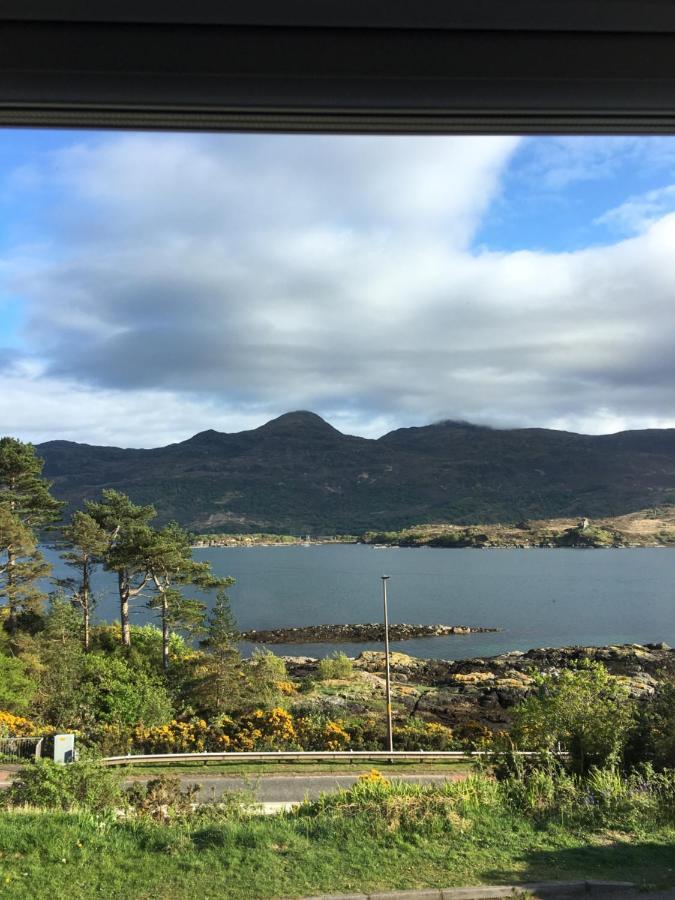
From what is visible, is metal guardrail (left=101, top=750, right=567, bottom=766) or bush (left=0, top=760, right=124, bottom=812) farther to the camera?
metal guardrail (left=101, top=750, right=567, bottom=766)

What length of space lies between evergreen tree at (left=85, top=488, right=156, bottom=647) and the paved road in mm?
6569

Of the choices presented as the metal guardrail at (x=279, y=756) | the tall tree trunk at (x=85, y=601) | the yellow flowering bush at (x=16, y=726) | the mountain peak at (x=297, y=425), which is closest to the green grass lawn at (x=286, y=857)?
the metal guardrail at (x=279, y=756)

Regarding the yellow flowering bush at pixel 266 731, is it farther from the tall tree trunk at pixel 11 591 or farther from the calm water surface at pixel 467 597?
the tall tree trunk at pixel 11 591

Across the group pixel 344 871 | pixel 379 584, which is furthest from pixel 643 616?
pixel 344 871

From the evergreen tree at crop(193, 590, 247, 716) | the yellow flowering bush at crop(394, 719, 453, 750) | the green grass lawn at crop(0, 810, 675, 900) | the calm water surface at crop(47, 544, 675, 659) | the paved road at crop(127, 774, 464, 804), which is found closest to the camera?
the green grass lawn at crop(0, 810, 675, 900)

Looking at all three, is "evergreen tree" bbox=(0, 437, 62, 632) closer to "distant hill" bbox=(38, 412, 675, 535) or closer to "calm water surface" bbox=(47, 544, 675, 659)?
"calm water surface" bbox=(47, 544, 675, 659)

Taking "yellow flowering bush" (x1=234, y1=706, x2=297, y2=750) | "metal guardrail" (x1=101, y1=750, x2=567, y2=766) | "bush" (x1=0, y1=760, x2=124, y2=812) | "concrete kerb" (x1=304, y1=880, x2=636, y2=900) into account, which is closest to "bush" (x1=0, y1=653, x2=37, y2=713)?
"metal guardrail" (x1=101, y1=750, x2=567, y2=766)

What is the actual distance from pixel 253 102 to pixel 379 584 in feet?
155

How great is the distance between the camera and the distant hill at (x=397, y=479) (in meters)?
61.8

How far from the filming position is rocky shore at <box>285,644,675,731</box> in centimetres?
1689

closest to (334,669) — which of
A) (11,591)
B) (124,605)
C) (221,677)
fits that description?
(221,677)

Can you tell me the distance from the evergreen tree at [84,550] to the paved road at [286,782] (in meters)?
7.41

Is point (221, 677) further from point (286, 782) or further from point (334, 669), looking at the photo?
point (334, 669)

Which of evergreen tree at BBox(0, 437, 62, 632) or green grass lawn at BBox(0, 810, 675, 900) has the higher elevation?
evergreen tree at BBox(0, 437, 62, 632)
